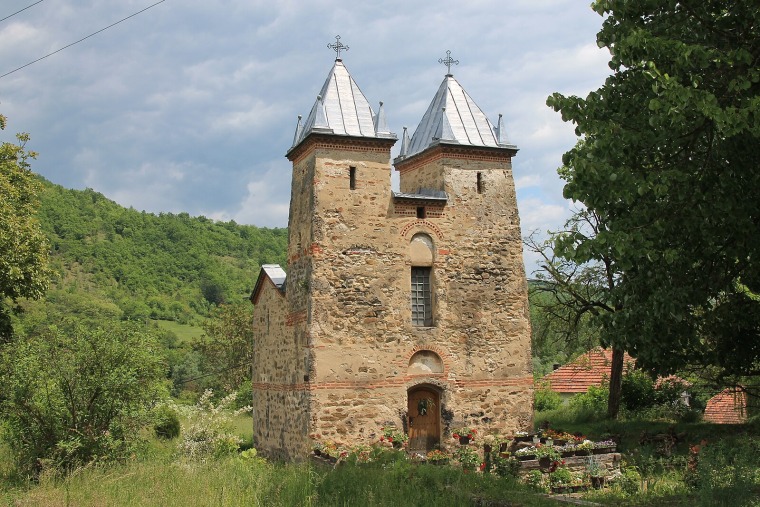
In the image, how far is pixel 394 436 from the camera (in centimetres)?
1745

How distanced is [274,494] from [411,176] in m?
11.6

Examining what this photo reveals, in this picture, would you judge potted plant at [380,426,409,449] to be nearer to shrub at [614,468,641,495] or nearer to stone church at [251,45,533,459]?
stone church at [251,45,533,459]

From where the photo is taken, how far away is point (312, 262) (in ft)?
58.2

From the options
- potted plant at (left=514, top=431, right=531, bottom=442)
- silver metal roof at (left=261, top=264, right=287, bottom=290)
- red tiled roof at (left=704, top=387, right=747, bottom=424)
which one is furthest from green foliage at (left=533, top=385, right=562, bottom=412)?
silver metal roof at (left=261, top=264, right=287, bottom=290)

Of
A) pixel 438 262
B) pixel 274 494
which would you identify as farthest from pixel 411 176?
pixel 274 494

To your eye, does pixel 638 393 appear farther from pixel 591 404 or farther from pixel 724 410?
pixel 724 410

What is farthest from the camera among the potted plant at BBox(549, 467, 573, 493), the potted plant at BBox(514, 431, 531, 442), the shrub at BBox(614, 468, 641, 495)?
the potted plant at BBox(514, 431, 531, 442)

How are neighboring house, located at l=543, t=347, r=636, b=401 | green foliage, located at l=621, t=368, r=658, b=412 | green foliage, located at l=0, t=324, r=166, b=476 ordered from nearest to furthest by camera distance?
green foliage, located at l=0, t=324, r=166, b=476 → green foliage, located at l=621, t=368, r=658, b=412 → neighboring house, located at l=543, t=347, r=636, b=401

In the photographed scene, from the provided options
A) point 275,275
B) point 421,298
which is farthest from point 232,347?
point 421,298

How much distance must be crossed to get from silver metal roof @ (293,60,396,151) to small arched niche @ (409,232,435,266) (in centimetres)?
281

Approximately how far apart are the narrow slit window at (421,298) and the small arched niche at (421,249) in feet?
0.78

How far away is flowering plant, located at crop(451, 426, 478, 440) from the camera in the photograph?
17.9 meters

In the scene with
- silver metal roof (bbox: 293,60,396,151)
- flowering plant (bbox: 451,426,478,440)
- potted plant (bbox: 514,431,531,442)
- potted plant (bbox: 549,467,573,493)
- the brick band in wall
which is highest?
silver metal roof (bbox: 293,60,396,151)

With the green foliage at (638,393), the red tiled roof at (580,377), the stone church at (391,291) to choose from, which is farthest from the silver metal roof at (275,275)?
the red tiled roof at (580,377)
